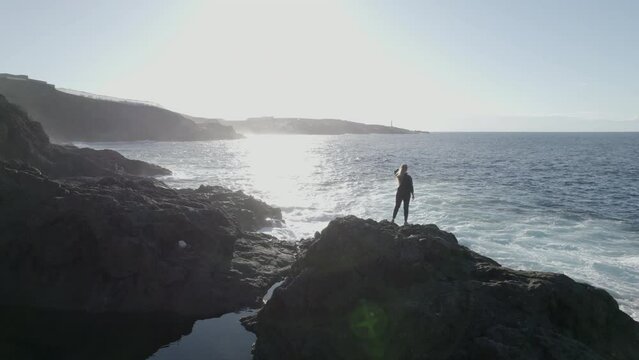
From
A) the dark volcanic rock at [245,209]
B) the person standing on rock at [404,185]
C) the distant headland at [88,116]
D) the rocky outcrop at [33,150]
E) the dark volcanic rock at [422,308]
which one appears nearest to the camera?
the dark volcanic rock at [422,308]

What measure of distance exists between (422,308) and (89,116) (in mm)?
110560

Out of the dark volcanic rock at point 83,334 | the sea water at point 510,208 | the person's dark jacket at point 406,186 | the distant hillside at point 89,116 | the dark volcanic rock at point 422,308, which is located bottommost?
the dark volcanic rock at point 83,334

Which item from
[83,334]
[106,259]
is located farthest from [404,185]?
[83,334]

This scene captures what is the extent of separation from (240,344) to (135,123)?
379 ft

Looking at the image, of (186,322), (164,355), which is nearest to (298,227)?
(186,322)

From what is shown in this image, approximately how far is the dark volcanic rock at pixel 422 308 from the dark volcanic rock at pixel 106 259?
309cm

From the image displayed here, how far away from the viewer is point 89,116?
10262 cm

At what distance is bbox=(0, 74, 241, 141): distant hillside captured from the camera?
311 ft

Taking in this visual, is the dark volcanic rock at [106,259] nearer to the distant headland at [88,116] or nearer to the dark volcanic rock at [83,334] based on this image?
the dark volcanic rock at [83,334]

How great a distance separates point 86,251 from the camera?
37.6ft

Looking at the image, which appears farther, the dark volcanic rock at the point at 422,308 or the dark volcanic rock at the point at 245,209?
the dark volcanic rock at the point at 245,209

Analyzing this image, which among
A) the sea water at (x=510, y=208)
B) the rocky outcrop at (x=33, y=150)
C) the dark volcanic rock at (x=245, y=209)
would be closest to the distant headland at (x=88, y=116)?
the sea water at (x=510, y=208)

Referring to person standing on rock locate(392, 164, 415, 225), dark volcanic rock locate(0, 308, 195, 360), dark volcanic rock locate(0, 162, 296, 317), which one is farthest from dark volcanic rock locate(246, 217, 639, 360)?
person standing on rock locate(392, 164, 415, 225)

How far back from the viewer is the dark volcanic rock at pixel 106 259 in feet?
35.9
